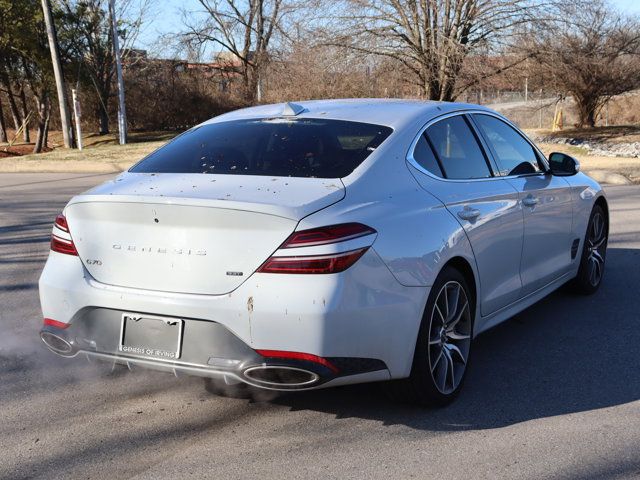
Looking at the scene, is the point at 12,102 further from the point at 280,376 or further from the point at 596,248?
the point at 280,376

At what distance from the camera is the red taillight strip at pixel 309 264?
3.50 metres

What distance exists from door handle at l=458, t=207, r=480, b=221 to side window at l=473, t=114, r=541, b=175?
0.78 metres

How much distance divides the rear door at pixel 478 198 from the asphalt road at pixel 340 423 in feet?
1.77

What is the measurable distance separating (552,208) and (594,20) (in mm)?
22354

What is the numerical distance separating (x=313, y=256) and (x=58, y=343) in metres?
1.49

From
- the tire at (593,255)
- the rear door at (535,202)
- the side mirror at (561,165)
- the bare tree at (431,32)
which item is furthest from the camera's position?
the bare tree at (431,32)

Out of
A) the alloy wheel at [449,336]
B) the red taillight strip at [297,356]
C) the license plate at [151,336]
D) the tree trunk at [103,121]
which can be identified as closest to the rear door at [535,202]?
the alloy wheel at [449,336]

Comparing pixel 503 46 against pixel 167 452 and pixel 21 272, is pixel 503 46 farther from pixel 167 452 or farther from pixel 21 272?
pixel 167 452

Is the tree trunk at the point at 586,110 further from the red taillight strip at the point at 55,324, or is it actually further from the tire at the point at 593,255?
the red taillight strip at the point at 55,324

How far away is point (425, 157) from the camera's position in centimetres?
448

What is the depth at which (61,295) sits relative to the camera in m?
3.96

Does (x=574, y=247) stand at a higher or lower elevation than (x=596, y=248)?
higher

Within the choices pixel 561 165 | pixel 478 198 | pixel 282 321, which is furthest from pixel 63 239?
pixel 561 165

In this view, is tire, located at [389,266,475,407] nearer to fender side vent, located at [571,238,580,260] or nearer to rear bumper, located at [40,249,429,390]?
rear bumper, located at [40,249,429,390]
